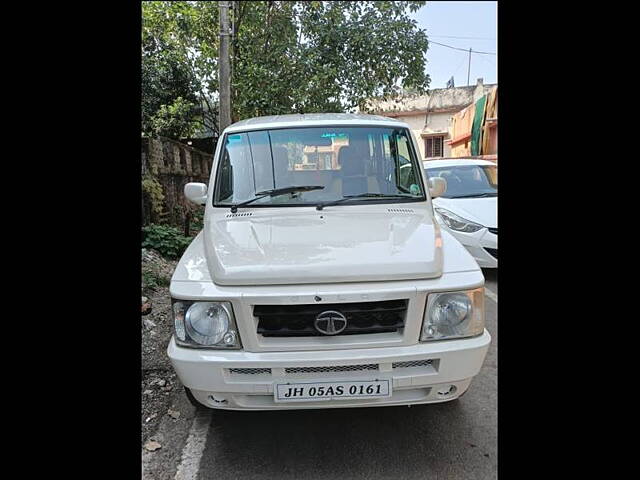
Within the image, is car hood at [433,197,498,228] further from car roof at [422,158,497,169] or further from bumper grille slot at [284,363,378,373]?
bumper grille slot at [284,363,378,373]

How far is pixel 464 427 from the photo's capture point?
281 centimetres

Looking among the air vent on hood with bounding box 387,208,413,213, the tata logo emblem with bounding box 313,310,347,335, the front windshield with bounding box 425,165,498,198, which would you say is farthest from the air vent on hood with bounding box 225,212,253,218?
the front windshield with bounding box 425,165,498,198

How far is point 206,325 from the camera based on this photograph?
2.24 m

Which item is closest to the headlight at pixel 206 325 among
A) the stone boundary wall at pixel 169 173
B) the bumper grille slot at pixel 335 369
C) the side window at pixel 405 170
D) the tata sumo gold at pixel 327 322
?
the tata sumo gold at pixel 327 322

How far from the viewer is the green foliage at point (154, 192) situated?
22.3ft

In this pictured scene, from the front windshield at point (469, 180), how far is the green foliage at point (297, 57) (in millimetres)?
3095

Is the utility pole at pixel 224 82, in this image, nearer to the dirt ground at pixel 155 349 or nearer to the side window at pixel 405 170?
the dirt ground at pixel 155 349

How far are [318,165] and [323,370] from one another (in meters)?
1.60

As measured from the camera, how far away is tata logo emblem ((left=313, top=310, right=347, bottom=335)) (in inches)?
86.3

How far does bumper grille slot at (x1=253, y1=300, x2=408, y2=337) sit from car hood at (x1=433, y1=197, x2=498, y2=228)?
3800mm

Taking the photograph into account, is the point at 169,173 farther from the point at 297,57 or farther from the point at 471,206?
the point at 471,206
